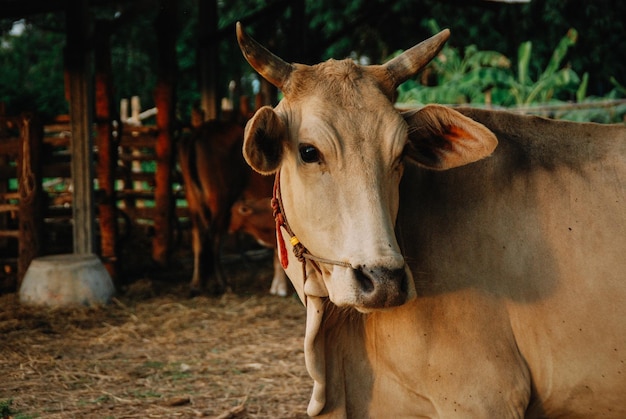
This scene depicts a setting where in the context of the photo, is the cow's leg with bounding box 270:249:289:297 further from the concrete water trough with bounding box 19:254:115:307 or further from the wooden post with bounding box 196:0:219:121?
the wooden post with bounding box 196:0:219:121

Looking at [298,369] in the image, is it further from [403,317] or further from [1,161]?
[1,161]

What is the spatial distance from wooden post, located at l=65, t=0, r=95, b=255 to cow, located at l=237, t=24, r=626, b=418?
515 centimetres

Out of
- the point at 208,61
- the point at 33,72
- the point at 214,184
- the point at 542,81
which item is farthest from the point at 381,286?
the point at 33,72

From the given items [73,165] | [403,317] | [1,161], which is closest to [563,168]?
[403,317]

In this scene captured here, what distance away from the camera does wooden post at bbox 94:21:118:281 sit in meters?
8.36

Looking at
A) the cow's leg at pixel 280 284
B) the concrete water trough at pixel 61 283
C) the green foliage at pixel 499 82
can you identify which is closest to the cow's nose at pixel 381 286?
the concrete water trough at pixel 61 283

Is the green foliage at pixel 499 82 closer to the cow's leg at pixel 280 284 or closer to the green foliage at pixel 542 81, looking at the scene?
the green foliage at pixel 542 81

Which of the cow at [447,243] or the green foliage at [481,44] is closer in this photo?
the cow at [447,243]

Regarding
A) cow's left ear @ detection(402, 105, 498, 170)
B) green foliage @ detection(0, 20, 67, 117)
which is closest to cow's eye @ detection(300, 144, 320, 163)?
cow's left ear @ detection(402, 105, 498, 170)

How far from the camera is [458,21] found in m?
17.7

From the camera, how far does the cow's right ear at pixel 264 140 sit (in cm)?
263

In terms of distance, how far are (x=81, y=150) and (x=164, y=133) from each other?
5.89ft

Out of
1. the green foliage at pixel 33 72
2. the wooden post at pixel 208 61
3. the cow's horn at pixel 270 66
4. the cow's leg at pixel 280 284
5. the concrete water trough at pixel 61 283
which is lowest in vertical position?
the cow's leg at pixel 280 284

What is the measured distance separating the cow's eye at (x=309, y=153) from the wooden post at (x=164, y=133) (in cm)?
693
